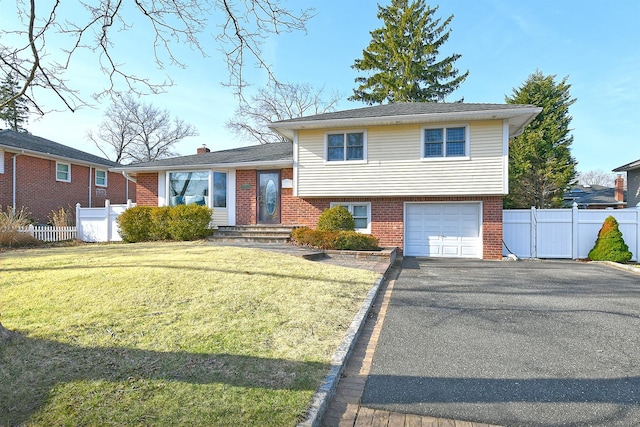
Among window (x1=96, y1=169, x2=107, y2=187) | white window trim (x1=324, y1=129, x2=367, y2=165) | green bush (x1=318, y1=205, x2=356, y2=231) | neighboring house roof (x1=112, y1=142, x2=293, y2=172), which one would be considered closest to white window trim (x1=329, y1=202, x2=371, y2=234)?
green bush (x1=318, y1=205, x2=356, y2=231)

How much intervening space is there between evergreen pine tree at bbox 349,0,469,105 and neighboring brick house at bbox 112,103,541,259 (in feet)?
49.4

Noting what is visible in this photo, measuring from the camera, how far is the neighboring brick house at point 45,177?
1539 centimetres

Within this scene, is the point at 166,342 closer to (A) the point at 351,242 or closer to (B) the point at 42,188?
(A) the point at 351,242

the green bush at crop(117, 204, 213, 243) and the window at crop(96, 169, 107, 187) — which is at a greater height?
the window at crop(96, 169, 107, 187)

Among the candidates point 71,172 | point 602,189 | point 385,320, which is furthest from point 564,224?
point 602,189

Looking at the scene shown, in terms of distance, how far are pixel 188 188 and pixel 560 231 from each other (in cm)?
1387

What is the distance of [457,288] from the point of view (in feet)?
21.6

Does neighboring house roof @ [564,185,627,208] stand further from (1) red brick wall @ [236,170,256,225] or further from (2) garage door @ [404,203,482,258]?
(1) red brick wall @ [236,170,256,225]

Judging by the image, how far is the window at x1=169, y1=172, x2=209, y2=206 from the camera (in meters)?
13.6

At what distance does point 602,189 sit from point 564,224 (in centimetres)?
3033

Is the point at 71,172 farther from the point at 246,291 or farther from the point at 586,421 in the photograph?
the point at 586,421

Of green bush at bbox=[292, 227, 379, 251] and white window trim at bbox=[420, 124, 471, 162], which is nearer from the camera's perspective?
green bush at bbox=[292, 227, 379, 251]

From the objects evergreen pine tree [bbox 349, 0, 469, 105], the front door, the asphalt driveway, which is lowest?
the asphalt driveway

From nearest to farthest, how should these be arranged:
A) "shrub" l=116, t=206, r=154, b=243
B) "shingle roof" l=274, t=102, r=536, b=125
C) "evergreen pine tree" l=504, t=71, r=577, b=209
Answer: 1. "shingle roof" l=274, t=102, r=536, b=125
2. "shrub" l=116, t=206, r=154, b=243
3. "evergreen pine tree" l=504, t=71, r=577, b=209
